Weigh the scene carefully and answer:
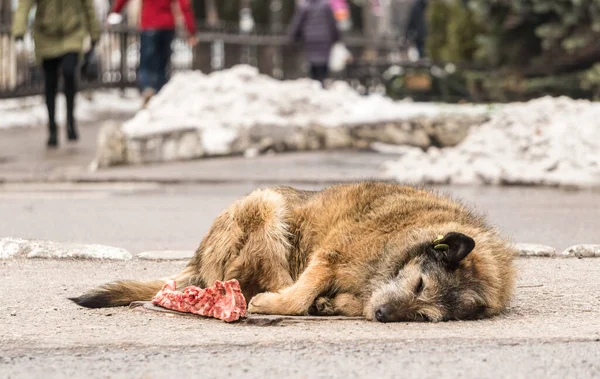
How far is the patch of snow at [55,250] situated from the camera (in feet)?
24.2

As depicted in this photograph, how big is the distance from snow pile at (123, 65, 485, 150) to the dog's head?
964 centimetres

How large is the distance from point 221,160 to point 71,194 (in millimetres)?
3487

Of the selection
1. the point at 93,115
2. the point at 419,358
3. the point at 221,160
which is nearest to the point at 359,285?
the point at 419,358

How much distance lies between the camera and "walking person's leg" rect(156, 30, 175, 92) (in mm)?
18062

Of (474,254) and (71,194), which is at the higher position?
(474,254)

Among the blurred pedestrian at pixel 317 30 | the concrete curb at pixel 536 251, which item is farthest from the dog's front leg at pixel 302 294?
the blurred pedestrian at pixel 317 30

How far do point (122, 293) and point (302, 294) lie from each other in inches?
37.7

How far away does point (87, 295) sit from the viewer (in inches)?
224

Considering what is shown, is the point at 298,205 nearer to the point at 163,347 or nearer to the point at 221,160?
the point at 163,347

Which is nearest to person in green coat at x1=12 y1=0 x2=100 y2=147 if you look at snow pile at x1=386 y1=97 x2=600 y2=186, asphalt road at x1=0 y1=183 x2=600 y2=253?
asphalt road at x1=0 y1=183 x2=600 y2=253

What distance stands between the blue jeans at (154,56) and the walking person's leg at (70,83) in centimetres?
205

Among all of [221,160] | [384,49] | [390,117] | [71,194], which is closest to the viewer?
[71,194]

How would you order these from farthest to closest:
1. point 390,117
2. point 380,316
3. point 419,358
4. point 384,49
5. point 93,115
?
point 384,49 < point 93,115 < point 390,117 < point 380,316 < point 419,358

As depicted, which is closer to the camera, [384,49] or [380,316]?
[380,316]
